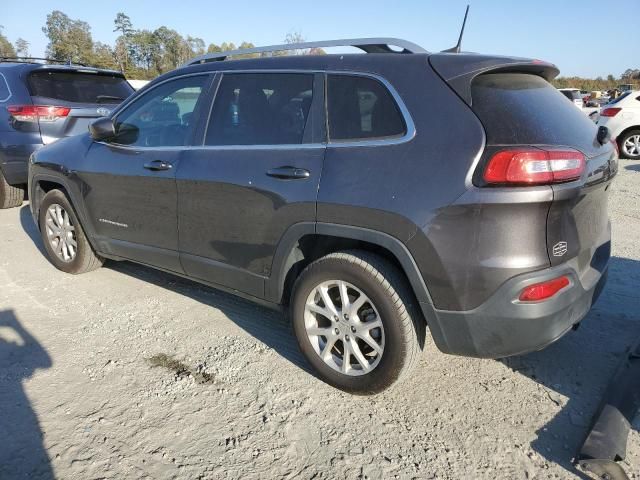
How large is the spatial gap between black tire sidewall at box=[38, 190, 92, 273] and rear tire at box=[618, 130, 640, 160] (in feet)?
35.3

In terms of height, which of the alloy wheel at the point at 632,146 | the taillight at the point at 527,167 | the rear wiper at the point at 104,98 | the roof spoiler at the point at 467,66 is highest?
the roof spoiler at the point at 467,66

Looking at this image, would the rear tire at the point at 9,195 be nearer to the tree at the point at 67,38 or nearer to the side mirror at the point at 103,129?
the side mirror at the point at 103,129

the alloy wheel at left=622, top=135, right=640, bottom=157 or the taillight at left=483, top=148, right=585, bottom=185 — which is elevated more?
the taillight at left=483, top=148, right=585, bottom=185

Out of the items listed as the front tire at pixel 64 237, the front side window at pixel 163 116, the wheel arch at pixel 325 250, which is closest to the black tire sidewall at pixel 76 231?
the front tire at pixel 64 237

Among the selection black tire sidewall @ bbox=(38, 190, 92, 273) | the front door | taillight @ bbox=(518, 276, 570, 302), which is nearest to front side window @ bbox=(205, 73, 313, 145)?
the front door

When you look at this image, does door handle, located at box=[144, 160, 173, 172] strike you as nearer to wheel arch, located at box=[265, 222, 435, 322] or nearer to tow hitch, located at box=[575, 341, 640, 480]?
wheel arch, located at box=[265, 222, 435, 322]

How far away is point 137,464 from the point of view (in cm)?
221

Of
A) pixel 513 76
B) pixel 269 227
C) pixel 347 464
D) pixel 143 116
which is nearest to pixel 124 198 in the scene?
pixel 143 116

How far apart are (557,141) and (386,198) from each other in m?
0.80

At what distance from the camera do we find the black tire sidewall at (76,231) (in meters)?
4.20

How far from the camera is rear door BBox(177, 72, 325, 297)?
267cm

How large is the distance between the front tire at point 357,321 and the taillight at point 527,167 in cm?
68

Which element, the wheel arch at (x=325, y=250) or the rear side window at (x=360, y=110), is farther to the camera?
the rear side window at (x=360, y=110)

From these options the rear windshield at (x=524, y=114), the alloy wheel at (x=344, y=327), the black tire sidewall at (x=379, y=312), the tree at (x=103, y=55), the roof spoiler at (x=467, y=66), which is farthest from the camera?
the tree at (x=103, y=55)
